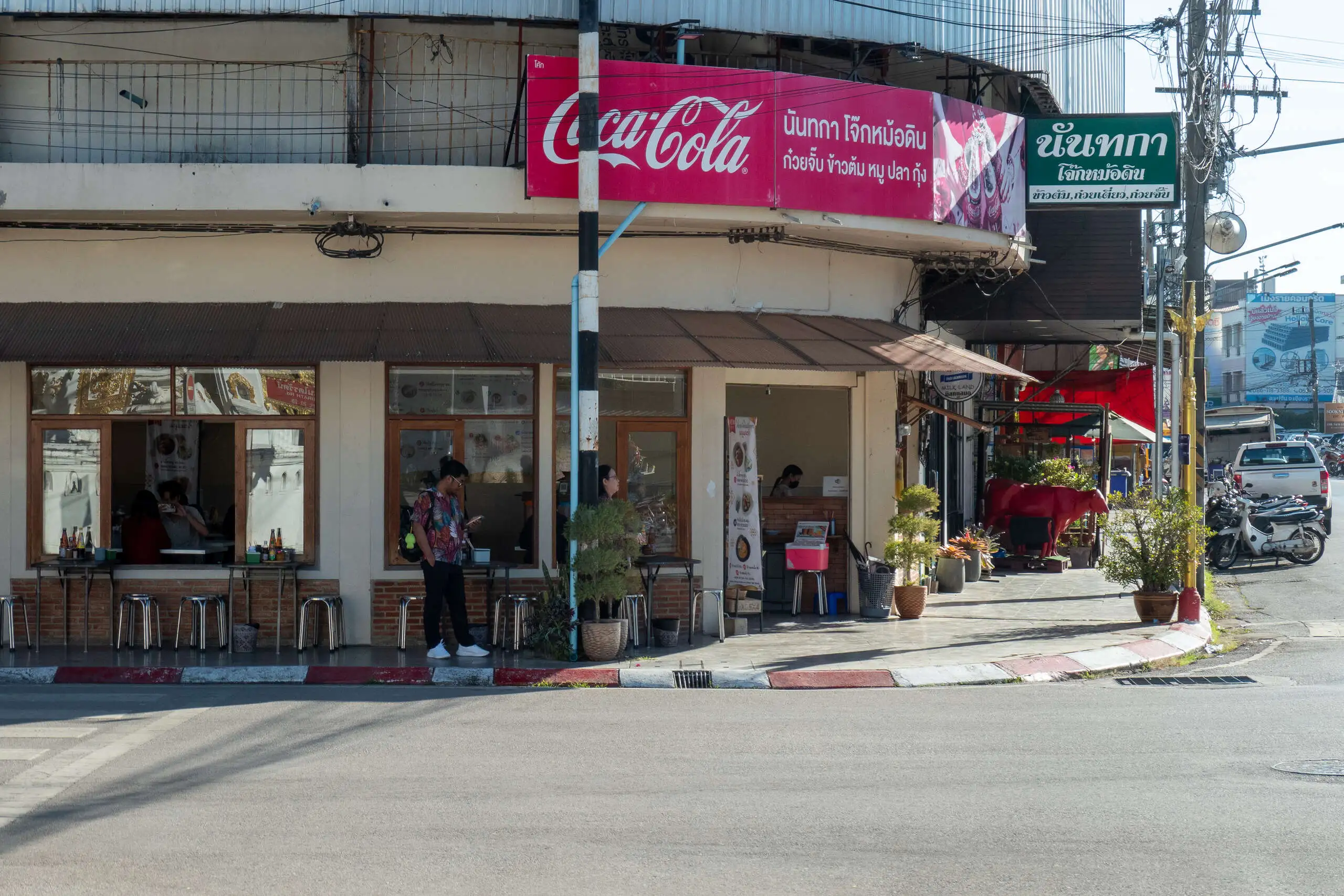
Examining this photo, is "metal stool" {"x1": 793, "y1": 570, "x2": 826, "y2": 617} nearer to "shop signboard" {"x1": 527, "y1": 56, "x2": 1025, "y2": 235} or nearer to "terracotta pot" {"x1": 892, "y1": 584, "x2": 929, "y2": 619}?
"terracotta pot" {"x1": 892, "y1": 584, "x2": 929, "y2": 619}

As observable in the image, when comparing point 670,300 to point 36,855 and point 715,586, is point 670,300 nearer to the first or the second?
point 715,586

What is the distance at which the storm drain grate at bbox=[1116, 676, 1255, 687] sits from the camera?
1173cm

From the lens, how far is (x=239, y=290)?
1401 cm

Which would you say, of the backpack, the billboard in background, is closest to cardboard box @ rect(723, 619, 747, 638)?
the backpack

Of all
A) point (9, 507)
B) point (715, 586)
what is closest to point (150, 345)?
point (9, 507)

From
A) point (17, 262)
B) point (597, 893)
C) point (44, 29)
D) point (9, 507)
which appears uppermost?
point (44, 29)

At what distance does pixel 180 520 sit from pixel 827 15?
8932mm

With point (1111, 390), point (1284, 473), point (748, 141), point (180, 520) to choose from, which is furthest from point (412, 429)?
point (1284, 473)

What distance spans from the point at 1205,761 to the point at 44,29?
1318cm

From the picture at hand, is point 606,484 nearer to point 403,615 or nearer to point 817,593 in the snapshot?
point 403,615

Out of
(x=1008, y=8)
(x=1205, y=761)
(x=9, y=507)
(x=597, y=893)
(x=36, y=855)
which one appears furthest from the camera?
(x=1008, y=8)

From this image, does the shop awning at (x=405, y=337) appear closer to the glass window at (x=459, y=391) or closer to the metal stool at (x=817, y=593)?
the glass window at (x=459, y=391)

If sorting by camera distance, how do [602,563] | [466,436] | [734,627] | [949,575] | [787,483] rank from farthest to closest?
[949,575]
[787,483]
[734,627]
[466,436]
[602,563]

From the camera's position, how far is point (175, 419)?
14.0m
